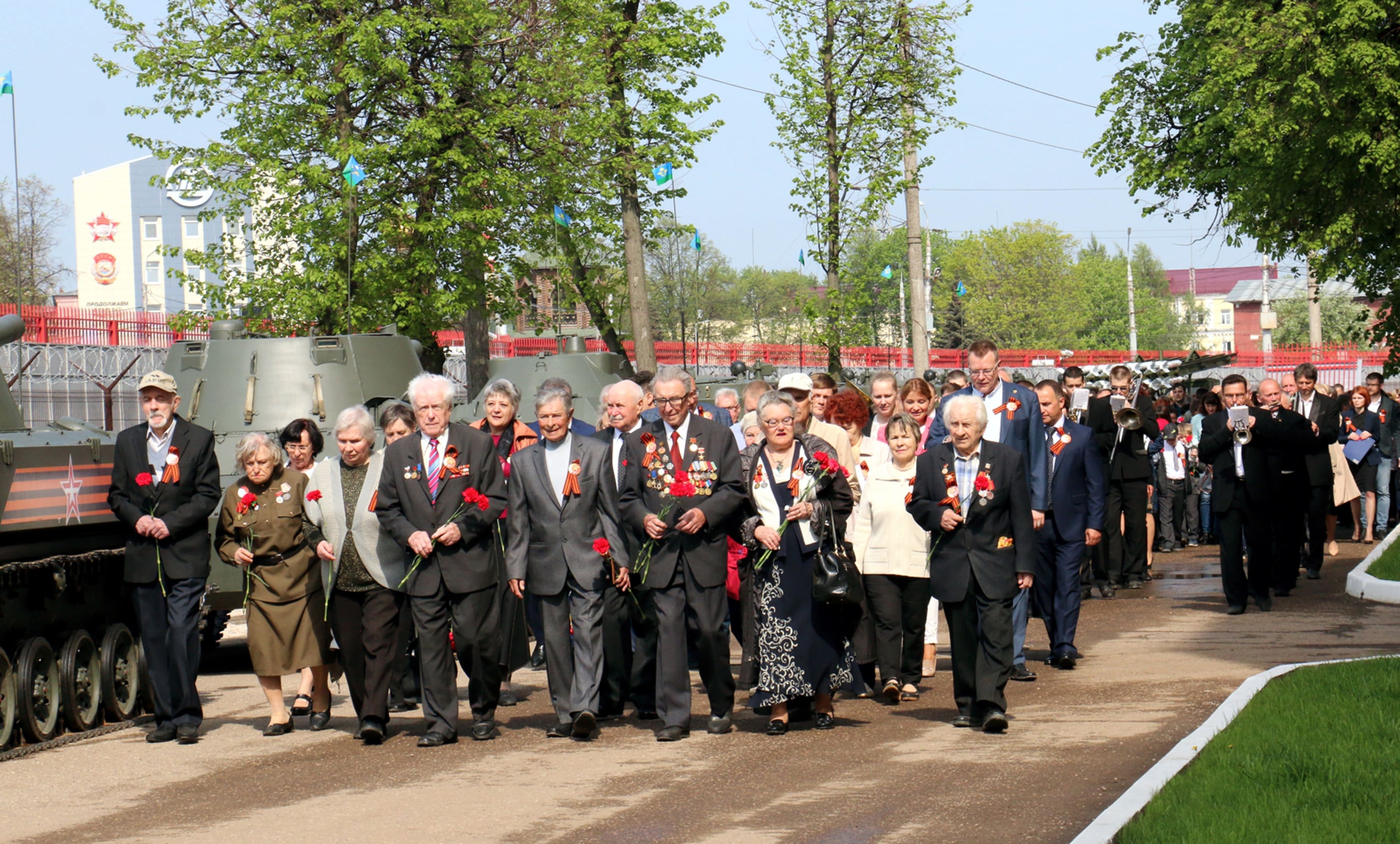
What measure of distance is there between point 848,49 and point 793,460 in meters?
22.4

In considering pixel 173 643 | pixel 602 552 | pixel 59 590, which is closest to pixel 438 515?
pixel 602 552

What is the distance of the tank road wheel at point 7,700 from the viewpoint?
30.6ft

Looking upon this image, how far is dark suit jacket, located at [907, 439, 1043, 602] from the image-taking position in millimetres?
8898

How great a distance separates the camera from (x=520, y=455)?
9.30 m

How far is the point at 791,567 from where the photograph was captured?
29.7ft

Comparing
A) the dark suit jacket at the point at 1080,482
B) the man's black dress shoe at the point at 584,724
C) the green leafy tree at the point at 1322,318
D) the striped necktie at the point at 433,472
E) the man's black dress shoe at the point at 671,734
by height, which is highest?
the green leafy tree at the point at 1322,318

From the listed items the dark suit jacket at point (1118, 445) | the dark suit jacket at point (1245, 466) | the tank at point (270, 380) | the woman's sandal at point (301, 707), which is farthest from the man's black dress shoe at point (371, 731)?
the dark suit jacket at point (1118, 445)

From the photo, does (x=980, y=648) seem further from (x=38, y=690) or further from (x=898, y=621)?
(x=38, y=690)

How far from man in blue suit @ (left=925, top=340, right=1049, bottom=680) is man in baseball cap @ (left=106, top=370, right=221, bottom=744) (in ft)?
14.6

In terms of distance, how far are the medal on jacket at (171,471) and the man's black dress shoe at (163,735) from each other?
1.39 metres

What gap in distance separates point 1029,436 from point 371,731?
4.47 meters

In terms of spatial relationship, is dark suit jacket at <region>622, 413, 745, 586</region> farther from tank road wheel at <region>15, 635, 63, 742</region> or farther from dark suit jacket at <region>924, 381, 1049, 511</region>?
tank road wheel at <region>15, 635, 63, 742</region>

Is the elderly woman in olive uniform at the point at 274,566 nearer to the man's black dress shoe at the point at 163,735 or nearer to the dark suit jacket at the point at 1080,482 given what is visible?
Result: the man's black dress shoe at the point at 163,735

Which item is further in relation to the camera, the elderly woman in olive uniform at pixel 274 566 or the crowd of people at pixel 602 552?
the elderly woman in olive uniform at pixel 274 566
